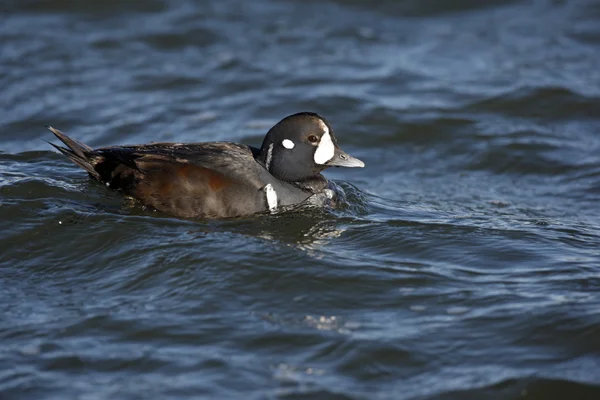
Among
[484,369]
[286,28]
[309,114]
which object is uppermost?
[286,28]

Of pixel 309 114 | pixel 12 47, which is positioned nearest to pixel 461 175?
pixel 309 114

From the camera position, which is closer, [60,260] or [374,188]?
[60,260]

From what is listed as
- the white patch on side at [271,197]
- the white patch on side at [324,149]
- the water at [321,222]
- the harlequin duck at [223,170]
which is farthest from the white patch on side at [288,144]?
the water at [321,222]

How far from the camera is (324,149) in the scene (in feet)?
26.6

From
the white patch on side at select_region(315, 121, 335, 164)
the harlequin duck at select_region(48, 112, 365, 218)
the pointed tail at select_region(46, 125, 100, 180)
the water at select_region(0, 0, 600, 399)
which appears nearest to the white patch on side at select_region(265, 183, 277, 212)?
the harlequin duck at select_region(48, 112, 365, 218)

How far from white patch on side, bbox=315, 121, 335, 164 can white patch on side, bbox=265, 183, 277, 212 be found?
61cm

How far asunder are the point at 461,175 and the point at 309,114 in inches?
115

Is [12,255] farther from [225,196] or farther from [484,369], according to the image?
[484,369]

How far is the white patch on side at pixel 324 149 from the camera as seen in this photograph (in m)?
8.06

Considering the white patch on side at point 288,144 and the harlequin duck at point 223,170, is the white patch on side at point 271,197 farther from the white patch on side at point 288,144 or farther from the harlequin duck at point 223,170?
the white patch on side at point 288,144

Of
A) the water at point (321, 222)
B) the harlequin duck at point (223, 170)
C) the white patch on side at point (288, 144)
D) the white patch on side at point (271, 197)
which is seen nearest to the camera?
the water at point (321, 222)

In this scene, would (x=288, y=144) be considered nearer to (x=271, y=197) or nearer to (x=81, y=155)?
(x=271, y=197)

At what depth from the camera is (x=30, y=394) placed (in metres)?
5.13

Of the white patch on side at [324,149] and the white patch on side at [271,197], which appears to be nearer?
the white patch on side at [271,197]
